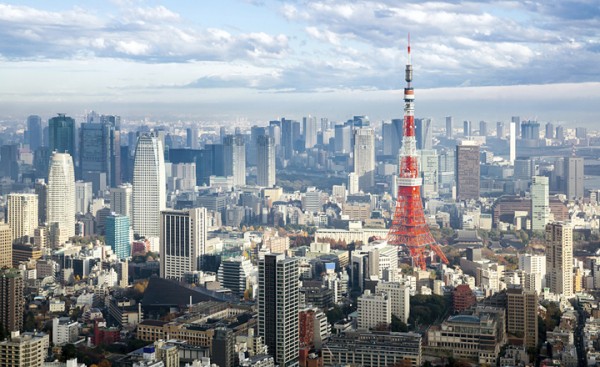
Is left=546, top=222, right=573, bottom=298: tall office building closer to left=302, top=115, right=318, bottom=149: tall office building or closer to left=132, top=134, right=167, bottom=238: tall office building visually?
left=132, top=134, right=167, bottom=238: tall office building

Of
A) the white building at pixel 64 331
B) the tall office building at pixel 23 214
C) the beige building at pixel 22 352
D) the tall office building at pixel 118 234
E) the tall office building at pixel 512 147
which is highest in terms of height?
the tall office building at pixel 512 147

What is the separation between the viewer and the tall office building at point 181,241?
14234mm

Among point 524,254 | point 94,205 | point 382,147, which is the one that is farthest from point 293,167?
point 524,254

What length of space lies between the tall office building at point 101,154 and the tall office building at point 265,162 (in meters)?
3.71

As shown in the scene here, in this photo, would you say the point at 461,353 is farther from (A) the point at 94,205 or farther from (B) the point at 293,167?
(B) the point at 293,167

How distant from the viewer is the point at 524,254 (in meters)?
14.0

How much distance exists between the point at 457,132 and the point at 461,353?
40.4ft

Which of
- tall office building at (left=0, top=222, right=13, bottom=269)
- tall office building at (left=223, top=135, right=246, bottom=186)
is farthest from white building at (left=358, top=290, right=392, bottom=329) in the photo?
tall office building at (left=223, top=135, right=246, bottom=186)

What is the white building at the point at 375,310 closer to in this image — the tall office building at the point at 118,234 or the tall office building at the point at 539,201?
the tall office building at the point at 118,234

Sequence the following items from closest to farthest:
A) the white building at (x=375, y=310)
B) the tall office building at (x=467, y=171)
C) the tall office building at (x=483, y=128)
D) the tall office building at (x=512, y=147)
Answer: the white building at (x=375, y=310)
the tall office building at (x=483, y=128)
the tall office building at (x=512, y=147)
the tall office building at (x=467, y=171)

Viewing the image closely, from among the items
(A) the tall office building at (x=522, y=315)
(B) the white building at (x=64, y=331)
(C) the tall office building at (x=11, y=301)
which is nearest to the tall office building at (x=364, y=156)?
(A) the tall office building at (x=522, y=315)

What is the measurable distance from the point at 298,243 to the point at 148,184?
155 inches

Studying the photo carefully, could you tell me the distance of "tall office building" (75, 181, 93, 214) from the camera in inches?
742

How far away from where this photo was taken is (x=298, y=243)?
55.0 feet
